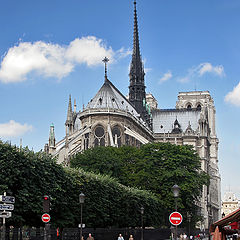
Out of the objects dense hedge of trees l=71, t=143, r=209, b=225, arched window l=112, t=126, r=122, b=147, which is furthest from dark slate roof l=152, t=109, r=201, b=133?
dense hedge of trees l=71, t=143, r=209, b=225

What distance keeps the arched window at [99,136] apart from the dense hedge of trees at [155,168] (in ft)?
55.4

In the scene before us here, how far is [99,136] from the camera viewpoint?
81.6 m

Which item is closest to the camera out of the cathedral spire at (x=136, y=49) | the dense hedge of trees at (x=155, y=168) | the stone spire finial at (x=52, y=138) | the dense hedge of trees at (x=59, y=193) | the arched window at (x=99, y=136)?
the dense hedge of trees at (x=59, y=193)

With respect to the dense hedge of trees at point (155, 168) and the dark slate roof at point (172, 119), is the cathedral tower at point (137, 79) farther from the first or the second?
the dense hedge of trees at point (155, 168)

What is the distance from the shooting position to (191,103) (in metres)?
140

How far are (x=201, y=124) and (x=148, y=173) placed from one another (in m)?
55.8

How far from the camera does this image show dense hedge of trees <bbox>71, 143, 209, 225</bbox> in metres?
58.3

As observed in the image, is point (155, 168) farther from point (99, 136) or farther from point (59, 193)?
point (59, 193)

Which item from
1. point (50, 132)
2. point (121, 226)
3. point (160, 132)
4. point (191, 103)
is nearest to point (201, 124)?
point (160, 132)

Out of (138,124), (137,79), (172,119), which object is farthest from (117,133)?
(172,119)

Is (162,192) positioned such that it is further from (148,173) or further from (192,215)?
(192,215)

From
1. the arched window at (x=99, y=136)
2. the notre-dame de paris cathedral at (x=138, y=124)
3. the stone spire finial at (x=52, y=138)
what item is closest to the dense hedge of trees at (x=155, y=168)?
the notre-dame de paris cathedral at (x=138, y=124)

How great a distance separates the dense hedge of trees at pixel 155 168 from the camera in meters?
58.3

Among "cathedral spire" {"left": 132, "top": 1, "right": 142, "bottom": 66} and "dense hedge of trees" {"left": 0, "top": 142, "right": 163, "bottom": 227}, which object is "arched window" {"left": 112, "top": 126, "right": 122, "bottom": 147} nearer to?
"cathedral spire" {"left": 132, "top": 1, "right": 142, "bottom": 66}
